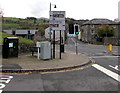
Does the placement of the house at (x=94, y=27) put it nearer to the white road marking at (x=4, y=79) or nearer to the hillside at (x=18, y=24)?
the hillside at (x=18, y=24)

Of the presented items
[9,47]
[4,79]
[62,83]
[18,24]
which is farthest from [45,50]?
[18,24]

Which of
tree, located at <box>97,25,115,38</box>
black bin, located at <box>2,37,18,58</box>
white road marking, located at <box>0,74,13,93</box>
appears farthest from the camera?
tree, located at <box>97,25,115,38</box>

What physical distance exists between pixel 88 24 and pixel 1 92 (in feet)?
190

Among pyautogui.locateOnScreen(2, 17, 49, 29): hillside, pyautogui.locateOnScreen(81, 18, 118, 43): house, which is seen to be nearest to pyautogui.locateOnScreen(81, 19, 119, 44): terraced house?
pyautogui.locateOnScreen(81, 18, 118, 43): house

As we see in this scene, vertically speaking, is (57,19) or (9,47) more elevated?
(57,19)

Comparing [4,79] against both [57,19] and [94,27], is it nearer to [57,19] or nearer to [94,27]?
[57,19]

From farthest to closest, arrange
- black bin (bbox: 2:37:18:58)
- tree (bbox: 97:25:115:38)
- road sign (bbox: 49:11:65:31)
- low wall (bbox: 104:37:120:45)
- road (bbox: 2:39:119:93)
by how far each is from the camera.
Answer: tree (bbox: 97:25:115:38), low wall (bbox: 104:37:120:45), road sign (bbox: 49:11:65:31), black bin (bbox: 2:37:18:58), road (bbox: 2:39:119:93)

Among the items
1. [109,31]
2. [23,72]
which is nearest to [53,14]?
[23,72]

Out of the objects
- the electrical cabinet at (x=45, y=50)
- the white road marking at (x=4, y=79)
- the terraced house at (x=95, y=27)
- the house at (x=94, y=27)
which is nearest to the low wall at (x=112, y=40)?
the terraced house at (x=95, y=27)

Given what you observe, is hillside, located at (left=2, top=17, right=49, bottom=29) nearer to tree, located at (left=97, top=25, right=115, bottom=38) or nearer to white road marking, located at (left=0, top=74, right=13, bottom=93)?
tree, located at (left=97, top=25, right=115, bottom=38)

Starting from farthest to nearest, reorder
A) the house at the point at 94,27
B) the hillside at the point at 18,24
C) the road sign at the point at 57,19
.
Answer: the hillside at the point at 18,24 < the house at the point at 94,27 < the road sign at the point at 57,19

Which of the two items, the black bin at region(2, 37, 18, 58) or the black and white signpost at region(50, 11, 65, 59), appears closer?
the black bin at region(2, 37, 18, 58)

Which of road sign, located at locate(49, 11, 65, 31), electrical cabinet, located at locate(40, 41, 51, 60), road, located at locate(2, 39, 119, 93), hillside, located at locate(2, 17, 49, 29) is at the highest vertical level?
hillside, located at locate(2, 17, 49, 29)

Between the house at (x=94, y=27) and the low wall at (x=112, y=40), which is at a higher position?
the house at (x=94, y=27)
